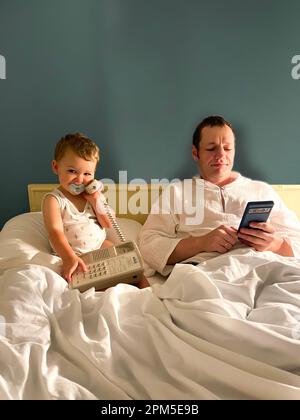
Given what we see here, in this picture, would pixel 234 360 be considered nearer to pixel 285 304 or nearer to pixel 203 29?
pixel 285 304

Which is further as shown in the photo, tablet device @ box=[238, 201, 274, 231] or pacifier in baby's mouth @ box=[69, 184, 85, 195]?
pacifier in baby's mouth @ box=[69, 184, 85, 195]

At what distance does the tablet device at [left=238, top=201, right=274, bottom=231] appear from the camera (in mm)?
1215

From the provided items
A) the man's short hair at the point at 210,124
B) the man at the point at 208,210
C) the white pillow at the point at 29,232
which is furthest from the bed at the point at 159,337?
the man's short hair at the point at 210,124

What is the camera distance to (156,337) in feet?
2.76

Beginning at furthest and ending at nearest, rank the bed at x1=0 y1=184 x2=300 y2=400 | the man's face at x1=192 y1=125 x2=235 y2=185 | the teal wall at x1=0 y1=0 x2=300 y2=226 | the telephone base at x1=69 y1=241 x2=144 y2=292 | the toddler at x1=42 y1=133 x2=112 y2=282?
the teal wall at x1=0 y1=0 x2=300 y2=226 < the man's face at x1=192 y1=125 x2=235 y2=185 < the toddler at x1=42 y1=133 x2=112 y2=282 < the telephone base at x1=69 y1=241 x2=144 y2=292 < the bed at x1=0 y1=184 x2=300 y2=400

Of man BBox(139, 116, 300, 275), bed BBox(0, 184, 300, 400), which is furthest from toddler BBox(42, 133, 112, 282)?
bed BBox(0, 184, 300, 400)

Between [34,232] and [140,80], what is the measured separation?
36.3 inches

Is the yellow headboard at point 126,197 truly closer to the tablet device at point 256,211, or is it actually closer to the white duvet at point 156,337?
the tablet device at point 256,211

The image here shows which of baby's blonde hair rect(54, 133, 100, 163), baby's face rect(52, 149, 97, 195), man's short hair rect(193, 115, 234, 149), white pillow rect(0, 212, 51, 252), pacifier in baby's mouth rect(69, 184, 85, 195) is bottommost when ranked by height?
white pillow rect(0, 212, 51, 252)

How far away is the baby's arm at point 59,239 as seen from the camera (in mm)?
1198

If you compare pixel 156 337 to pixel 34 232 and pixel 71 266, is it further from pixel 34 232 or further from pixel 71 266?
pixel 34 232

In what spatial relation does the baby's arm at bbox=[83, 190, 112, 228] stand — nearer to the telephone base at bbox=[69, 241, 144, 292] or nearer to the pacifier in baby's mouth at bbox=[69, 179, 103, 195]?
the pacifier in baby's mouth at bbox=[69, 179, 103, 195]

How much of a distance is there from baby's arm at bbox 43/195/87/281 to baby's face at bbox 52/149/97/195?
0.08 meters

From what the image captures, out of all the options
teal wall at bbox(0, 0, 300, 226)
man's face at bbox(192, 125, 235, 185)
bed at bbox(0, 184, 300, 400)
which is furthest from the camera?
teal wall at bbox(0, 0, 300, 226)
